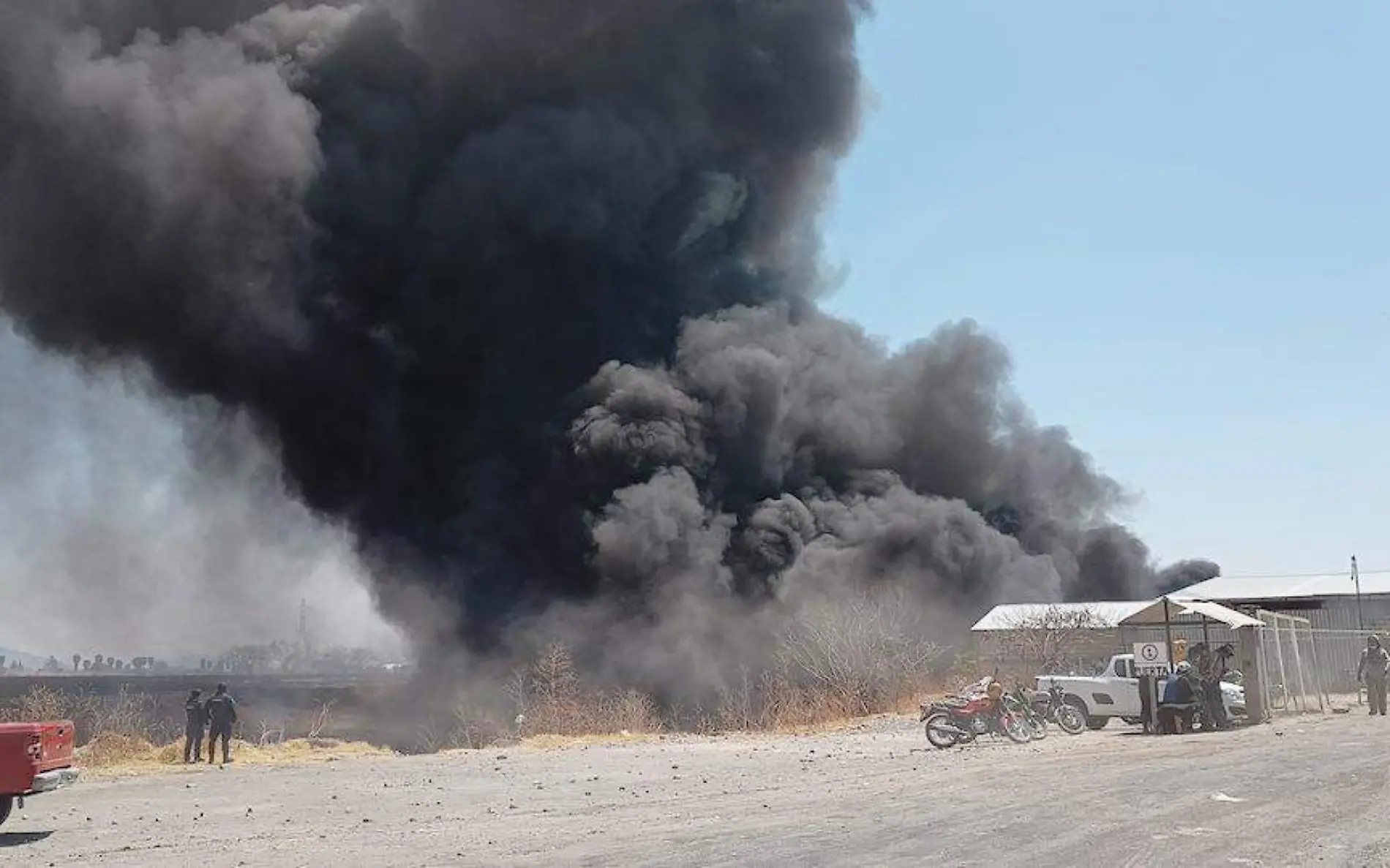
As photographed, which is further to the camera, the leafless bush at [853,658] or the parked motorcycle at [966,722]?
the leafless bush at [853,658]

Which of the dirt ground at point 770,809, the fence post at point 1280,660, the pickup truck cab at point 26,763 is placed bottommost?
the dirt ground at point 770,809

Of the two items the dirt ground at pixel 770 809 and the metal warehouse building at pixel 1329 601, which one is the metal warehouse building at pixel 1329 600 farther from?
the dirt ground at pixel 770 809

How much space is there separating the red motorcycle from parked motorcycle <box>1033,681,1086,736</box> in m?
2.34

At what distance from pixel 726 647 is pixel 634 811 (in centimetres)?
2653

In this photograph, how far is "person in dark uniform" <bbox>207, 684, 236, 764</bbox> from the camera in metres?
25.4

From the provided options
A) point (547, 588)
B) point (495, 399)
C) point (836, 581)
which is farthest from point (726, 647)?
→ point (495, 399)

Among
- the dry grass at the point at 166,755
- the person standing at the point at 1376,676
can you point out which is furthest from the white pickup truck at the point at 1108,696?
the dry grass at the point at 166,755

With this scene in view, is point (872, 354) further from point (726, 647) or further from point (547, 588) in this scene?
point (726, 647)

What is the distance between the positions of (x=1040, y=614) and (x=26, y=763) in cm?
3452

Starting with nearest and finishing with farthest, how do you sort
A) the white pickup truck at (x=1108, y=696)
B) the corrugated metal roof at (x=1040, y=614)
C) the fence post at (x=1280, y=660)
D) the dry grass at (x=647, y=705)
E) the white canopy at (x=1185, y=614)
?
the white canopy at (x=1185, y=614) < the white pickup truck at (x=1108, y=696) < the dry grass at (x=647, y=705) < the fence post at (x=1280, y=660) < the corrugated metal roof at (x=1040, y=614)

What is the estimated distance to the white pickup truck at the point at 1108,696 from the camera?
96.8 ft

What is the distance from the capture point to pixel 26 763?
15.3m

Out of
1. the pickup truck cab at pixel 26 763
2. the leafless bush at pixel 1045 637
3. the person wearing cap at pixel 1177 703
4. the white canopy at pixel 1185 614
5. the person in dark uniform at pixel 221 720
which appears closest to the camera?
the pickup truck cab at pixel 26 763

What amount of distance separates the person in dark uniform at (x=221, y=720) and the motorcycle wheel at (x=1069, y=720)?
1684 cm
